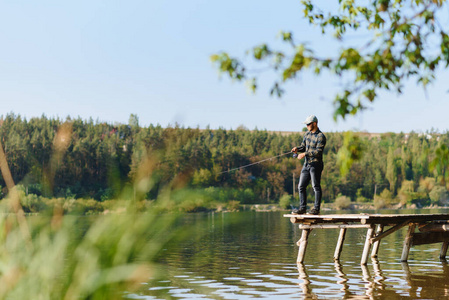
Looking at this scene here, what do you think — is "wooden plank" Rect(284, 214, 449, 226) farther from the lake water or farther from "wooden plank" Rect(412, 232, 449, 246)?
the lake water

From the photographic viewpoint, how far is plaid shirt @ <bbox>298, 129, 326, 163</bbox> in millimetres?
13570

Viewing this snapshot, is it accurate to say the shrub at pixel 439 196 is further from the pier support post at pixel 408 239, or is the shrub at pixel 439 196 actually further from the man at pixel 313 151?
the man at pixel 313 151

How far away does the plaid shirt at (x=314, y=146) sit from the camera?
13570mm

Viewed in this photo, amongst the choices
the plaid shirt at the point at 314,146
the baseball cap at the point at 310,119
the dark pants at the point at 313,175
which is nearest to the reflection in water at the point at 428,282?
the dark pants at the point at 313,175

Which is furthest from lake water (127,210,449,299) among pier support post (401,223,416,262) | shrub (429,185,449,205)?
shrub (429,185,449,205)

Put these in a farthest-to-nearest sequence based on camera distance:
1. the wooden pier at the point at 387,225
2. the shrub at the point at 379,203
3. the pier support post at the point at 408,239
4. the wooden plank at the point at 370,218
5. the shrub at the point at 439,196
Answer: the shrub at the point at 439,196 < the shrub at the point at 379,203 < the pier support post at the point at 408,239 < the wooden pier at the point at 387,225 < the wooden plank at the point at 370,218

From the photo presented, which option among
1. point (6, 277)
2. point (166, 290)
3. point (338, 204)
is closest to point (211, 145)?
point (338, 204)

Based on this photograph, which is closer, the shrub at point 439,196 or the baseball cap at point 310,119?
the baseball cap at point 310,119

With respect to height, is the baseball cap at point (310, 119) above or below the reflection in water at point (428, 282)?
above

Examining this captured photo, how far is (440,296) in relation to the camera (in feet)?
32.4

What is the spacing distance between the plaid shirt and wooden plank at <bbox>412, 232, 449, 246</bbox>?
330cm

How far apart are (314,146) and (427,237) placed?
12.7ft

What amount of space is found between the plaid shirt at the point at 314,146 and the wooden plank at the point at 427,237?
10.8 ft

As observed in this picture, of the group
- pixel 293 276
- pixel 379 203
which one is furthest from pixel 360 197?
pixel 293 276
